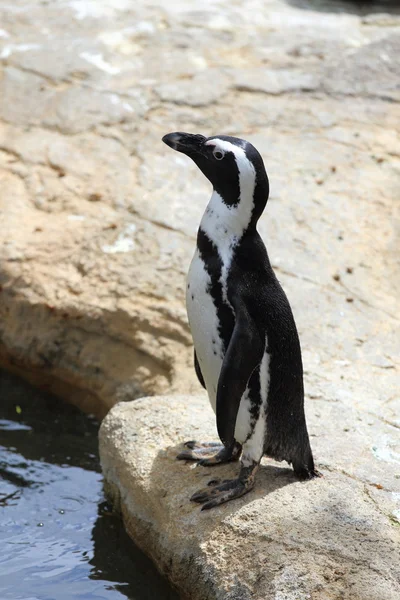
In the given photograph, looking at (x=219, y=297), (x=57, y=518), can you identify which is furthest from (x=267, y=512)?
(x=57, y=518)

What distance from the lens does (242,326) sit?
9.10ft

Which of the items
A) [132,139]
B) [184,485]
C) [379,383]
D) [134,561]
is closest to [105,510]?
[134,561]

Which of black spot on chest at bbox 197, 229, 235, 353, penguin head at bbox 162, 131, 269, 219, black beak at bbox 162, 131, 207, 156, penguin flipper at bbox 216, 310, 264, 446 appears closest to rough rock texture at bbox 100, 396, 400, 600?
penguin flipper at bbox 216, 310, 264, 446

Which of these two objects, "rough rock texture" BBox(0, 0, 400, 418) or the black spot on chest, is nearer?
the black spot on chest

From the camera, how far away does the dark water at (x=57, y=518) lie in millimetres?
3139

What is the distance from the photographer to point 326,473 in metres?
3.11

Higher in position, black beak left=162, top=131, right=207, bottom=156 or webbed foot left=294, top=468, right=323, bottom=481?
black beak left=162, top=131, right=207, bottom=156

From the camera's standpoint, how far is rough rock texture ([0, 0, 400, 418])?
173 inches

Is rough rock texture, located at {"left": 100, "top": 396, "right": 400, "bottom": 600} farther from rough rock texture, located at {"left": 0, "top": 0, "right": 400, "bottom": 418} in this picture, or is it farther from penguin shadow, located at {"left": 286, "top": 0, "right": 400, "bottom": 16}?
penguin shadow, located at {"left": 286, "top": 0, "right": 400, "bottom": 16}

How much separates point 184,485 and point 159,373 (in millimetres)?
1267

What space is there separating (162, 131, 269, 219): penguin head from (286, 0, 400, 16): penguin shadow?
5.50 m

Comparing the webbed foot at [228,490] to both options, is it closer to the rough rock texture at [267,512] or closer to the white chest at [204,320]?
the rough rock texture at [267,512]

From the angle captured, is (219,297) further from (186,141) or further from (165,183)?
(165,183)

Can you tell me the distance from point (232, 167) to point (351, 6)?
5951mm
